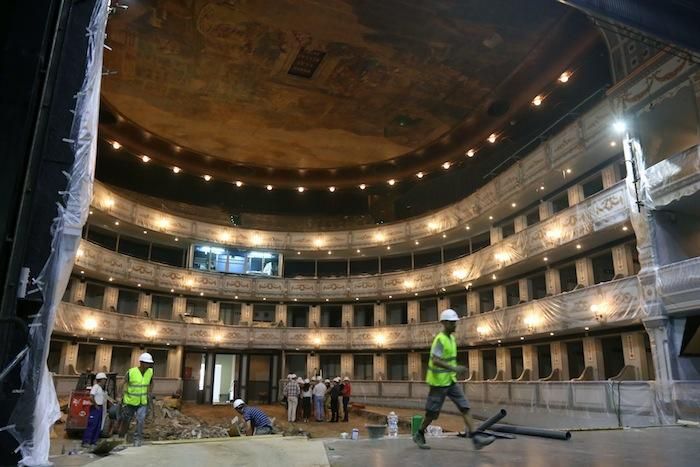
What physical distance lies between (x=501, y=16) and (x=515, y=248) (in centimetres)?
1008

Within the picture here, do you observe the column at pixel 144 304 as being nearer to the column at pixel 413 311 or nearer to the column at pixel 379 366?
the column at pixel 379 366

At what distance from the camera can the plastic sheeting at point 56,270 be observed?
401cm

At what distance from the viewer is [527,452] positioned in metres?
6.44

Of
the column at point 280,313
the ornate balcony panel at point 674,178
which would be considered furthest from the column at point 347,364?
the ornate balcony panel at point 674,178

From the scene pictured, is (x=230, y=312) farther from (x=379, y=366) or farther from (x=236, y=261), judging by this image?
(x=379, y=366)

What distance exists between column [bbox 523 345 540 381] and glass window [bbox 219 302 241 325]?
1784cm

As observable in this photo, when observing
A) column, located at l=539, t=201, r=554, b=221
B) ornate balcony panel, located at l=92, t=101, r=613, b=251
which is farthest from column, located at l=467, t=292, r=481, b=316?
column, located at l=539, t=201, r=554, b=221

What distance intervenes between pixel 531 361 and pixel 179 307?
791 inches

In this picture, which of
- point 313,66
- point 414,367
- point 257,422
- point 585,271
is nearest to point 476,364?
point 414,367

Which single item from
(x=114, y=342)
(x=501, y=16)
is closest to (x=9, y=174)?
(x=501, y=16)

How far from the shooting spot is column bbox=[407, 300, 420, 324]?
103 ft

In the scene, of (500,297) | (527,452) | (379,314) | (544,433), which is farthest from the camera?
(379,314)

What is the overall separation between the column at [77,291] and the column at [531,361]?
21.9m

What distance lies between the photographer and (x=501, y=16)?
63.5 ft
